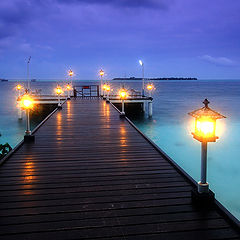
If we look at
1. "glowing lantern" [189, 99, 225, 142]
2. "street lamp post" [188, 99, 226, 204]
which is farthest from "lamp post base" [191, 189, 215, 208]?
"glowing lantern" [189, 99, 225, 142]

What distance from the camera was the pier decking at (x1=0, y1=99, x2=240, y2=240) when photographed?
10.4ft

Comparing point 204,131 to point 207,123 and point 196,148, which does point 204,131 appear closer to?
point 207,123

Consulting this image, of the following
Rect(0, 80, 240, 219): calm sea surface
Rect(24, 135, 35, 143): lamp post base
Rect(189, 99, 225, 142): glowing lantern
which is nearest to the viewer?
A: Rect(189, 99, 225, 142): glowing lantern

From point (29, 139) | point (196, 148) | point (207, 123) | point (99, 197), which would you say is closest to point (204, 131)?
point (207, 123)

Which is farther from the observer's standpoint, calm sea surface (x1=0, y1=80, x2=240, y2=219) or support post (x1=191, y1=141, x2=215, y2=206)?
calm sea surface (x1=0, y1=80, x2=240, y2=219)

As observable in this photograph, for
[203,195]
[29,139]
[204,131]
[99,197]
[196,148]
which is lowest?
[196,148]

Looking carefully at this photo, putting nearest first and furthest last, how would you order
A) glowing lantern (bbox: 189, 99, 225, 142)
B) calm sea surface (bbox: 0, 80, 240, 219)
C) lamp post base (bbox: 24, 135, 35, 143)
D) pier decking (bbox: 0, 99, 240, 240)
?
pier decking (bbox: 0, 99, 240, 240) < glowing lantern (bbox: 189, 99, 225, 142) < lamp post base (bbox: 24, 135, 35, 143) < calm sea surface (bbox: 0, 80, 240, 219)

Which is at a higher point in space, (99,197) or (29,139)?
(29,139)

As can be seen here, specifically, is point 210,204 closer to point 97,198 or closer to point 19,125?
point 97,198

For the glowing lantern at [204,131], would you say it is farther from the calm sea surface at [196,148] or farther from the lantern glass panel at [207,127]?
the calm sea surface at [196,148]

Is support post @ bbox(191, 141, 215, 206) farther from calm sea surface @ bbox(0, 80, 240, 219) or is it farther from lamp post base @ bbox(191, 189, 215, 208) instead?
calm sea surface @ bbox(0, 80, 240, 219)

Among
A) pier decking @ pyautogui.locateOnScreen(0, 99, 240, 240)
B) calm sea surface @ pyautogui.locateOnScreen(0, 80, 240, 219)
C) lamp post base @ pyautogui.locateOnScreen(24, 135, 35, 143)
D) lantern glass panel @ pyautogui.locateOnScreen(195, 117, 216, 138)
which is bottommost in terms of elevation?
calm sea surface @ pyautogui.locateOnScreen(0, 80, 240, 219)

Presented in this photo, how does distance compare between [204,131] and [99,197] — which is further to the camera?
[99,197]

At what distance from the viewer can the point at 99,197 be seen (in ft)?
13.4
